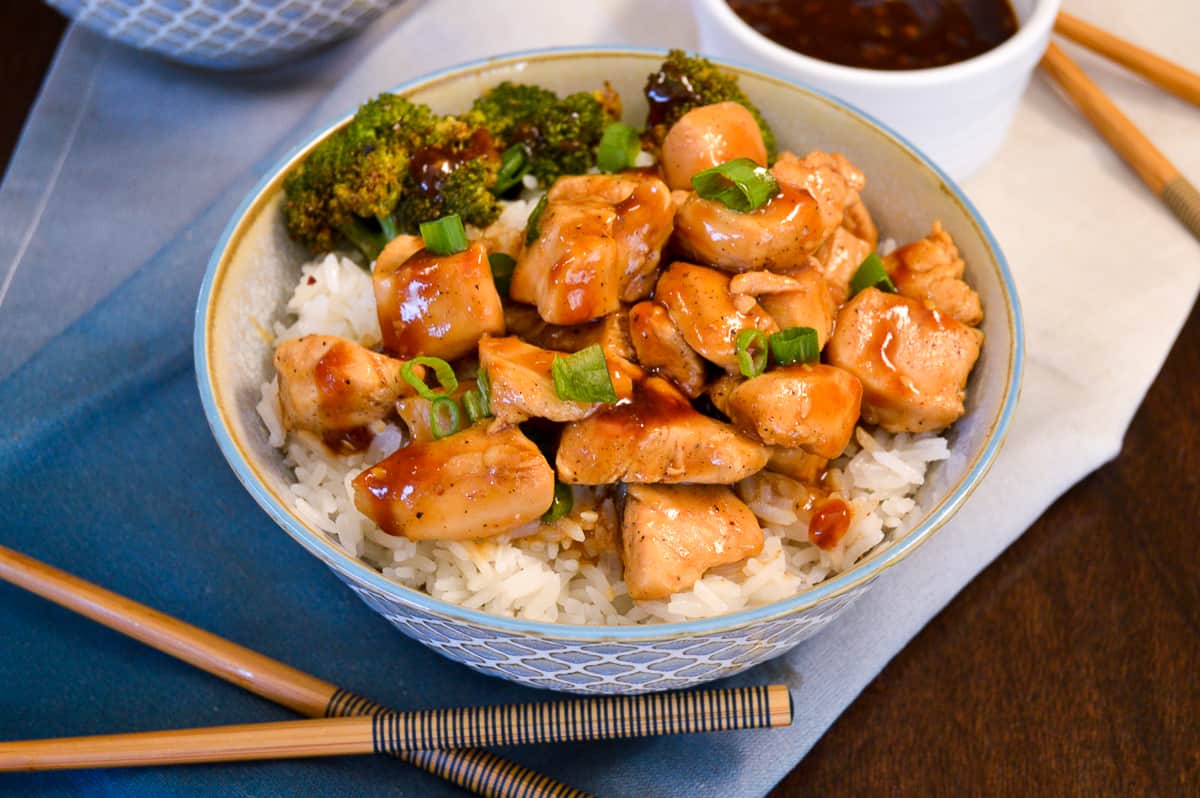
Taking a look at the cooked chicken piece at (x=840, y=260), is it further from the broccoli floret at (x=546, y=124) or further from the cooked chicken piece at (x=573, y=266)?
the broccoli floret at (x=546, y=124)

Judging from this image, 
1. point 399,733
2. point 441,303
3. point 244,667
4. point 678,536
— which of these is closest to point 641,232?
point 441,303

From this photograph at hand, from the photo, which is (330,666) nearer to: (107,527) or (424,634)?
(424,634)

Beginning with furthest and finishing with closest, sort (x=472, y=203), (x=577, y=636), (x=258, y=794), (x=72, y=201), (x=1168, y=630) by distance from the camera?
1. (x=72, y=201)
2. (x=472, y=203)
3. (x=1168, y=630)
4. (x=258, y=794)
5. (x=577, y=636)

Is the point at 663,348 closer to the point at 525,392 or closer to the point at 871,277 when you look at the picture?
the point at 525,392

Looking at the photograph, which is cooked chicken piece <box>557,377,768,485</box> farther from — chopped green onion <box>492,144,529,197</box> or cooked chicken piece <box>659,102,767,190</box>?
chopped green onion <box>492,144,529,197</box>

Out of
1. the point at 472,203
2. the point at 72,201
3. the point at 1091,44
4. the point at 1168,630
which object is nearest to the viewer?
the point at 1168,630

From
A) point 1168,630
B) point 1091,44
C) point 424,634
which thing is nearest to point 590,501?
point 424,634
